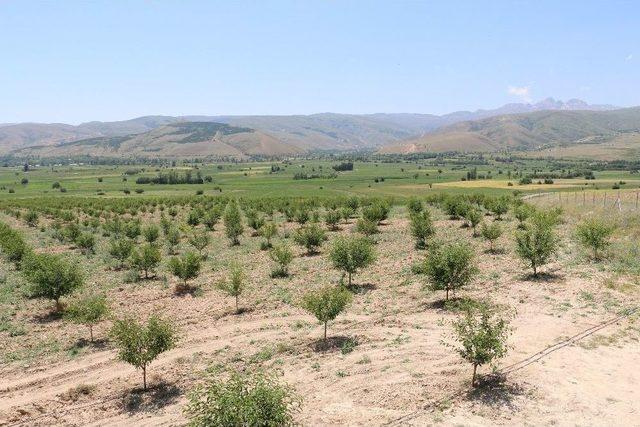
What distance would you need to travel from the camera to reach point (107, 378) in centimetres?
2369

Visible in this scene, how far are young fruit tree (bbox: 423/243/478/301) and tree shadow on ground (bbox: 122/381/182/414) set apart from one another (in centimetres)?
1751

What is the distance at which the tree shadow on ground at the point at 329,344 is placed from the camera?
2533cm

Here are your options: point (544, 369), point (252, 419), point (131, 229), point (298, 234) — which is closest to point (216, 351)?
point (252, 419)

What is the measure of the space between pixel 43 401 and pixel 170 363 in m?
5.80

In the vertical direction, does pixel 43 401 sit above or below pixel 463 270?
below

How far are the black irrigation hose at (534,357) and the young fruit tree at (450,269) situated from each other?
7929 millimetres

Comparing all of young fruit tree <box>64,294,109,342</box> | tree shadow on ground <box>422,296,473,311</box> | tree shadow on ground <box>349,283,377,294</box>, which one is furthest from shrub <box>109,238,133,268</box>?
tree shadow on ground <box>422,296,473,311</box>

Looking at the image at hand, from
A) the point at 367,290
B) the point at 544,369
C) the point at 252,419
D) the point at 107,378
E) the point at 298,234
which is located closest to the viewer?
the point at 252,419

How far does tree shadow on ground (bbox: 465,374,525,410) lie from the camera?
18953 millimetres

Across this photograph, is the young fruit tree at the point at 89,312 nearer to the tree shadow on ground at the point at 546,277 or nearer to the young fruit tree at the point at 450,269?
the young fruit tree at the point at 450,269

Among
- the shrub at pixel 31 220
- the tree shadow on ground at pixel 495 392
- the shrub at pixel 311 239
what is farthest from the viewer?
the shrub at pixel 31 220

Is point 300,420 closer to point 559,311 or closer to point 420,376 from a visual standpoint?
point 420,376

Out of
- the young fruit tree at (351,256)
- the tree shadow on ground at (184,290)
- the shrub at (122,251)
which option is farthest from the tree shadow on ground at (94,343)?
the shrub at (122,251)

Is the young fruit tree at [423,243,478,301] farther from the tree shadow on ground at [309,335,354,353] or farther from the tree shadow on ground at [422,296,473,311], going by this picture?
the tree shadow on ground at [309,335,354,353]
